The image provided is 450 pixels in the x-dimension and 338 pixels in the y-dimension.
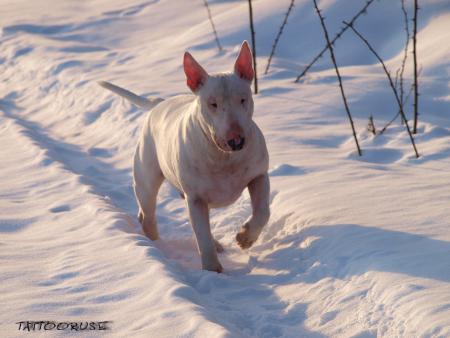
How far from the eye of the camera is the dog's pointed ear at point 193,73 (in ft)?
15.3

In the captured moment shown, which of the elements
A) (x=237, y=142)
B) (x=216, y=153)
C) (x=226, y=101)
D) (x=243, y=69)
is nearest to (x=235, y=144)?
(x=237, y=142)

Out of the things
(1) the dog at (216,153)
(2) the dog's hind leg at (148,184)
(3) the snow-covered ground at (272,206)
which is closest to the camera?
(3) the snow-covered ground at (272,206)

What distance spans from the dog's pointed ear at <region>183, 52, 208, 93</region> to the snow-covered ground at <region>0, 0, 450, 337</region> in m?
0.96

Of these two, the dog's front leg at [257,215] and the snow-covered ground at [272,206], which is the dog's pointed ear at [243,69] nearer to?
the dog's front leg at [257,215]

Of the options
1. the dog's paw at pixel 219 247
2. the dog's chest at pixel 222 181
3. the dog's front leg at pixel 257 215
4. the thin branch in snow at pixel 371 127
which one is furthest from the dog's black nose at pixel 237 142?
the thin branch in snow at pixel 371 127

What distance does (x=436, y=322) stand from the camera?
321 centimetres

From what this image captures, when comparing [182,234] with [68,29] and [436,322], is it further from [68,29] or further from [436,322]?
[68,29]

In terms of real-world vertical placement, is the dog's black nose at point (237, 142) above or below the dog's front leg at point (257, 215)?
above

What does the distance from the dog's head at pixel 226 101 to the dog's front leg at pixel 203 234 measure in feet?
1.48

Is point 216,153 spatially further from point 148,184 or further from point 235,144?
point 148,184

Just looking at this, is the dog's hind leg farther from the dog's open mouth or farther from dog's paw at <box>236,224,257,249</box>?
the dog's open mouth

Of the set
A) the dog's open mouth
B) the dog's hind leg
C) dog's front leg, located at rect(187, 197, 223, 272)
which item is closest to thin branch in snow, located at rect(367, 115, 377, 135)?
the dog's hind leg

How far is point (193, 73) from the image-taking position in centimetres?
468

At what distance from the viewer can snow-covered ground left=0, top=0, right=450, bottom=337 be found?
145 inches
